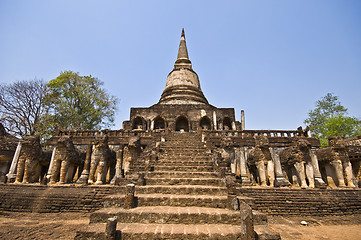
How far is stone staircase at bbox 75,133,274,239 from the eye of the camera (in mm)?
3691

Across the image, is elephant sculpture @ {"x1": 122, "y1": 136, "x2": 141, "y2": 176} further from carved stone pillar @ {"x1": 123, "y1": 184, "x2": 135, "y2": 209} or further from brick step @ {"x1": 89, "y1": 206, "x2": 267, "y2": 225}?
brick step @ {"x1": 89, "y1": 206, "x2": 267, "y2": 225}

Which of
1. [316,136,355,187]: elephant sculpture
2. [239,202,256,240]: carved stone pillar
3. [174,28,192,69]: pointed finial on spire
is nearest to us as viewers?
[239,202,256,240]: carved stone pillar

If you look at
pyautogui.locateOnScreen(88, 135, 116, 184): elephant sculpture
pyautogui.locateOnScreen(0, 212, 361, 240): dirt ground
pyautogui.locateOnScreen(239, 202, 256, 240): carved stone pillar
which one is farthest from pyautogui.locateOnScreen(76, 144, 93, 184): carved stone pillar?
pyautogui.locateOnScreen(239, 202, 256, 240): carved stone pillar

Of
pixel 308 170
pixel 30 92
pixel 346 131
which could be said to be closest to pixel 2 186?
pixel 30 92

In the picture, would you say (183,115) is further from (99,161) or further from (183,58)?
(183,58)

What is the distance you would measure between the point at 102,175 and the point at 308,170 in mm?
10070

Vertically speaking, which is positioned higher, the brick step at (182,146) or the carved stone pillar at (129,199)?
the brick step at (182,146)

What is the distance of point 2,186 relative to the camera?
9.29m

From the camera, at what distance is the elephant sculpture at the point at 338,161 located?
32.6ft

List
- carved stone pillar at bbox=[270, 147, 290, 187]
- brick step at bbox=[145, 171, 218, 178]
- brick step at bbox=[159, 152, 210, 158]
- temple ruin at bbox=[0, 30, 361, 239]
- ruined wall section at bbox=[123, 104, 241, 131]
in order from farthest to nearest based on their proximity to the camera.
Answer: ruined wall section at bbox=[123, 104, 241, 131] → carved stone pillar at bbox=[270, 147, 290, 187] → brick step at bbox=[159, 152, 210, 158] → brick step at bbox=[145, 171, 218, 178] → temple ruin at bbox=[0, 30, 361, 239]

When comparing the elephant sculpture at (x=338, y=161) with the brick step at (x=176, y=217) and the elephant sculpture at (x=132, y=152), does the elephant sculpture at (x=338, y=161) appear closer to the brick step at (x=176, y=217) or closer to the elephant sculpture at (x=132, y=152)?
the brick step at (x=176, y=217)

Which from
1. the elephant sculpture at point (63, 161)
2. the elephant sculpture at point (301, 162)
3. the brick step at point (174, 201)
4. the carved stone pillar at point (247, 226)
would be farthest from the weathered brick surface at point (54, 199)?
the elephant sculpture at point (301, 162)

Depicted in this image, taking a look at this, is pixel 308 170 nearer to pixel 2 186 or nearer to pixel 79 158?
pixel 79 158

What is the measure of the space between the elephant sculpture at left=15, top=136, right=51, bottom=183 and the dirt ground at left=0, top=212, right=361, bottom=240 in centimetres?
258
